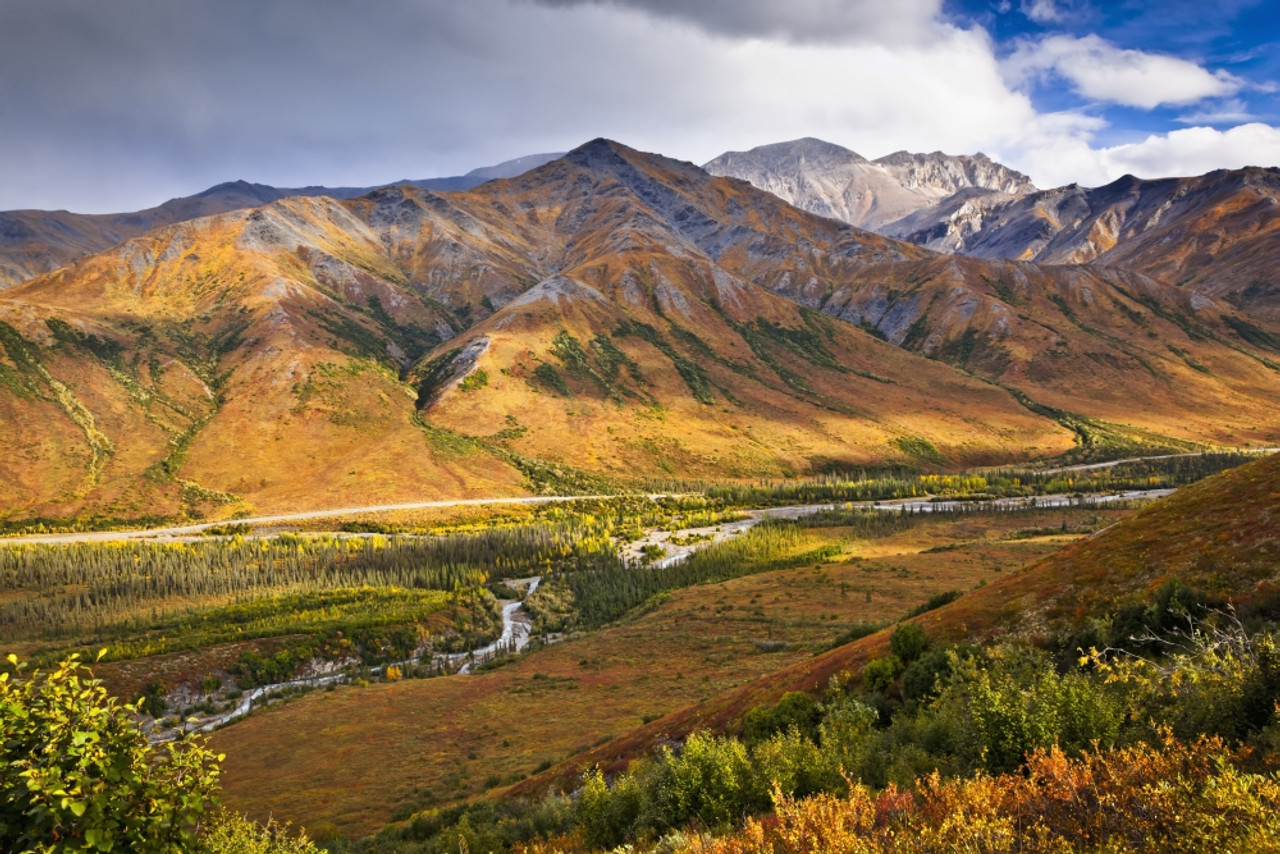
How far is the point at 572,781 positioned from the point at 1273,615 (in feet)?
68.5

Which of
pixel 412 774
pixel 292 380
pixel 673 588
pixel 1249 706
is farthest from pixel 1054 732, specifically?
pixel 292 380

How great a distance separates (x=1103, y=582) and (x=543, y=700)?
107 feet

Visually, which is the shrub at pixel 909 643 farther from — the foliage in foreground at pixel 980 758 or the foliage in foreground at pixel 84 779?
the foliage in foreground at pixel 84 779

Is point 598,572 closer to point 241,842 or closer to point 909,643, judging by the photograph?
point 909,643

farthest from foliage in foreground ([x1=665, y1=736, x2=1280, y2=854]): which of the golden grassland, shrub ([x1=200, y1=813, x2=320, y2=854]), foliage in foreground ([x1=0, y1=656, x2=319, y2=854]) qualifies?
the golden grassland

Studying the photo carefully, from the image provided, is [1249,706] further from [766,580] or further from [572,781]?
[766,580]

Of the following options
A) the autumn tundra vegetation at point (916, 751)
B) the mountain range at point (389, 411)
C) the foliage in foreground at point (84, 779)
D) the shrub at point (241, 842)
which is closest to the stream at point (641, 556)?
the autumn tundra vegetation at point (916, 751)

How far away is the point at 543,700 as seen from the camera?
42.3m

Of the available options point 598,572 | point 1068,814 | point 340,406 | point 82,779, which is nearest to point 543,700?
point 82,779

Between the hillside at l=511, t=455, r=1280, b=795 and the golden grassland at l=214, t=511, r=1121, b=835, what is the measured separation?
544cm

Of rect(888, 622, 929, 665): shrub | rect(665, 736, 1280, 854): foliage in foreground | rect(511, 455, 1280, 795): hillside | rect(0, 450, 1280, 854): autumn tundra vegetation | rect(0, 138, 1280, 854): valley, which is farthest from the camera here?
rect(888, 622, 929, 665): shrub

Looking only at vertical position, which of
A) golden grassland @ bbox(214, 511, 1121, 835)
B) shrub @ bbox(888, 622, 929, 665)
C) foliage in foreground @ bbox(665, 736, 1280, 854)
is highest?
foliage in foreground @ bbox(665, 736, 1280, 854)

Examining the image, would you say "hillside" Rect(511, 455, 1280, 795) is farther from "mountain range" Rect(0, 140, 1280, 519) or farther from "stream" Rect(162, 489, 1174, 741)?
"mountain range" Rect(0, 140, 1280, 519)

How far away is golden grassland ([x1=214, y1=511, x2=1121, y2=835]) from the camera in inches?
1218
